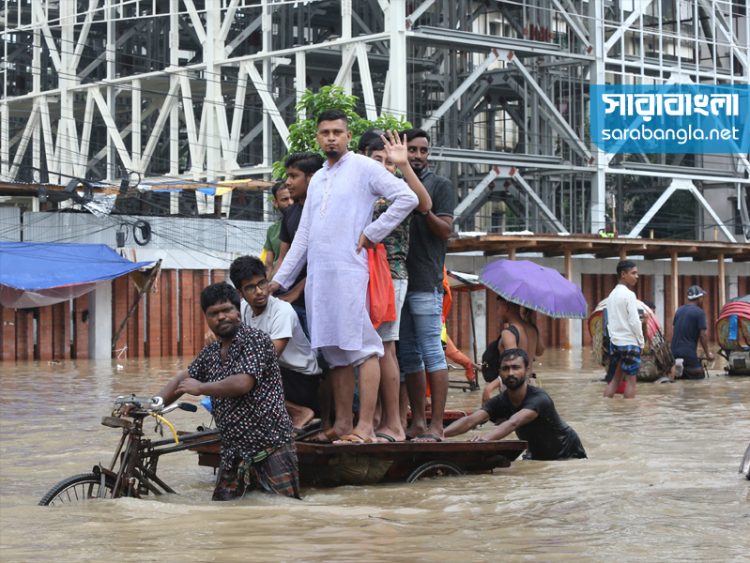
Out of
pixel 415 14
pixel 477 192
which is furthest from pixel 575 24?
pixel 415 14

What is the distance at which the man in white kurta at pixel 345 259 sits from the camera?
897cm

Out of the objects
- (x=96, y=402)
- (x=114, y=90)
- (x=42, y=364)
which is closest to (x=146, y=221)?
(x=42, y=364)

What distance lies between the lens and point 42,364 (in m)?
27.9

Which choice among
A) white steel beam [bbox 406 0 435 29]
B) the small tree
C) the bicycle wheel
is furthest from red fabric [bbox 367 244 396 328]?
white steel beam [bbox 406 0 435 29]

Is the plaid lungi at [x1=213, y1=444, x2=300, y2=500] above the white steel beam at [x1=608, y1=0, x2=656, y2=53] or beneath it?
beneath

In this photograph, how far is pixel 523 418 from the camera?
10.1 metres

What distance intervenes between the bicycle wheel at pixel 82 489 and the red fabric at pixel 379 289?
206cm

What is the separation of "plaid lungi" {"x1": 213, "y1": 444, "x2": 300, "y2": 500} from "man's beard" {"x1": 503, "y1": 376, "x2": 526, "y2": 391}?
84.7 inches

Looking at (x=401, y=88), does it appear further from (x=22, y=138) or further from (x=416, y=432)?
(x=416, y=432)

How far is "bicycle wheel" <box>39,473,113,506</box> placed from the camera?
A: 26.4 feet

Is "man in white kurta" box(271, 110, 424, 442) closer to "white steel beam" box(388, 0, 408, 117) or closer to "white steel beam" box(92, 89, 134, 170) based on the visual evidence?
"white steel beam" box(388, 0, 408, 117)

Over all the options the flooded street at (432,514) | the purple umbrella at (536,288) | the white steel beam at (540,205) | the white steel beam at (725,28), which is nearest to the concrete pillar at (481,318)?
the white steel beam at (540,205)

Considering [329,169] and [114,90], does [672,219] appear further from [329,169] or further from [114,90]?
[329,169]

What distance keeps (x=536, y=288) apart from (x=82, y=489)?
36.5ft
